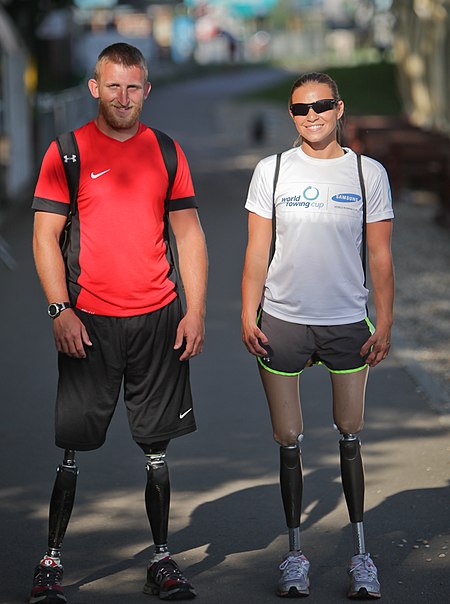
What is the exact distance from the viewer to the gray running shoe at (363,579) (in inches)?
192

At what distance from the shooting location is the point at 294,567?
496 centimetres

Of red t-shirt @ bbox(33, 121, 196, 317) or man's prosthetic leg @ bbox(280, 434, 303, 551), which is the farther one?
man's prosthetic leg @ bbox(280, 434, 303, 551)

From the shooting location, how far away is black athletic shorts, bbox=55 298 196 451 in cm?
484

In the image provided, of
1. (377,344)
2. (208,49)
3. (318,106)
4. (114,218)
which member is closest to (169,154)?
(114,218)

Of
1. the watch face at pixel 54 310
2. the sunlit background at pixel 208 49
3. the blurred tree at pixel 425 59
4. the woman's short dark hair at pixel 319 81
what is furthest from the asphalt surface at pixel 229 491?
the blurred tree at pixel 425 59

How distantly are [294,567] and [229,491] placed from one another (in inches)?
54.9

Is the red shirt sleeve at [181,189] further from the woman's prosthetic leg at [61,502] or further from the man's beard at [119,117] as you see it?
the woman's prosthetic leg at [61,502]

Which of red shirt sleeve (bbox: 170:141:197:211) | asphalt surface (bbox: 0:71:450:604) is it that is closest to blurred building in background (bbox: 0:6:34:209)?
asphalt surface (bbox: 0:71:450:604)

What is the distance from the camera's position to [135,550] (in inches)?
216

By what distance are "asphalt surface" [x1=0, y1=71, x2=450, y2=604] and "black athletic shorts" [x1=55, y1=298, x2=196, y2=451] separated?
2.13 feet

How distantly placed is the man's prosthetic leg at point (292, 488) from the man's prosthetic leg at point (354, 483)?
18 cm

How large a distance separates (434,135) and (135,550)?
54.6 ft

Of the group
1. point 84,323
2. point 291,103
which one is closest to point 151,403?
point 84,323

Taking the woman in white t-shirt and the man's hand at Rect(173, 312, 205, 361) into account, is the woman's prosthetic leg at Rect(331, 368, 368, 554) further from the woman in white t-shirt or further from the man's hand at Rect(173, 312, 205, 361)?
the man's hand at Rect(173, 312, 205, 361)
